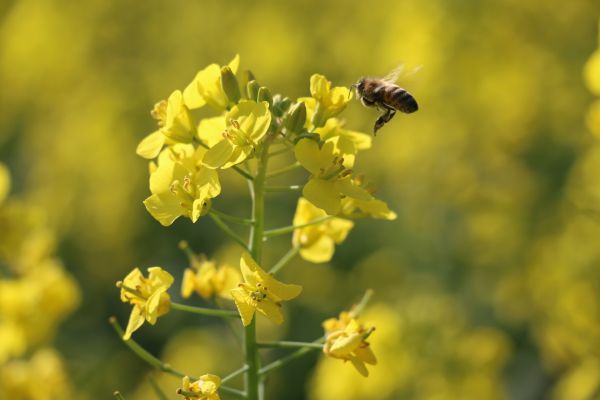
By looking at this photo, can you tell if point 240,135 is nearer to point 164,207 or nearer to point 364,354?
point 164,207

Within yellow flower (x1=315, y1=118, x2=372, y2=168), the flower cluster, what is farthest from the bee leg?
the flower cluster

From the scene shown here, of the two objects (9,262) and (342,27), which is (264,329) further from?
(342,27)

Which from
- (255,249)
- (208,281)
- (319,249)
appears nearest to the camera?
(255,249)

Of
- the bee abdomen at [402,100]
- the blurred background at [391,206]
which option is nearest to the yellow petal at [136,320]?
the bee abdomen at [402,100]

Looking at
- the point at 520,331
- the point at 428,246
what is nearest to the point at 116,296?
the point at 428,246

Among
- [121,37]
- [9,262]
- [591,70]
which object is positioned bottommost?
[121,37]

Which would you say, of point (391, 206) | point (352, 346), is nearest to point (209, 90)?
point (352, 346)
